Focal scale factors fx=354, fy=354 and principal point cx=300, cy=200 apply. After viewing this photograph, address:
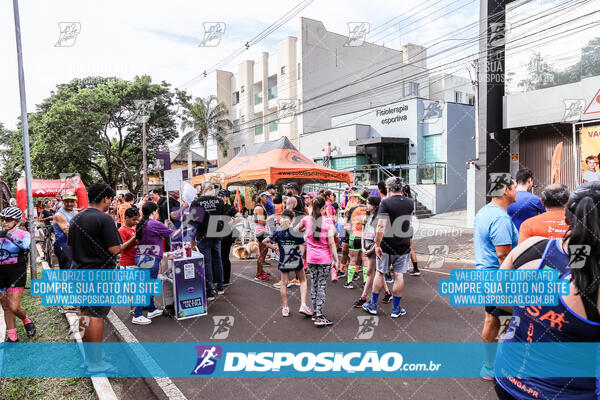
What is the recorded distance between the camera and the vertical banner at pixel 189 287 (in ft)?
18.5

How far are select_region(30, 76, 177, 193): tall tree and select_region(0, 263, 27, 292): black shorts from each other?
979 inches

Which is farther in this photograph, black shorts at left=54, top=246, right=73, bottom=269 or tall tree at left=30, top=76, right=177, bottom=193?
tall tree at left=30, top=76, right=177, bottom=193

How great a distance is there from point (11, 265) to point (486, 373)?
19.9 ft

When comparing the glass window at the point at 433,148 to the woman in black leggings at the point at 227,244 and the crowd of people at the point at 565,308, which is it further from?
the crowd of people at the point at 565,308

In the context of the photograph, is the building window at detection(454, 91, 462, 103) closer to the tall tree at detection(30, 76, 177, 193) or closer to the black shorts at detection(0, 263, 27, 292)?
the tall tree at detection(30, 76, 177, 193)

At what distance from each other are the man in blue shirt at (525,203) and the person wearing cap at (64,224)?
6367 millimetres

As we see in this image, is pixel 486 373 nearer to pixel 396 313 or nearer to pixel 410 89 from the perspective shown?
pixel 396 313

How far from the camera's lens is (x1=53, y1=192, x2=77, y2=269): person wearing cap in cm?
568

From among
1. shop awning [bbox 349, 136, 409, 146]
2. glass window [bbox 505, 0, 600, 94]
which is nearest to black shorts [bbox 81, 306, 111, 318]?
glass window [bbox 505, 0, 600, 94]

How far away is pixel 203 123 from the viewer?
35469 mm

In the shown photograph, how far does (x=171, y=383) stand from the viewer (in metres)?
3.81

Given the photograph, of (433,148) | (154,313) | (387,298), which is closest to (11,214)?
(154,313)

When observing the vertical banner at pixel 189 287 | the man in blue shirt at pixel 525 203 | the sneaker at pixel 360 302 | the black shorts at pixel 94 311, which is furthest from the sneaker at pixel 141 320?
the man in blue shirt at pixel 525 203

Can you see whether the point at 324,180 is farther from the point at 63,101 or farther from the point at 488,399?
the point at 63,101
